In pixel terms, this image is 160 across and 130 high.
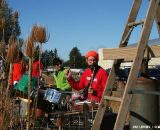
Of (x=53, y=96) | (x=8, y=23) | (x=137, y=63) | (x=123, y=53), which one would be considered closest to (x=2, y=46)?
(x=8, y=23)

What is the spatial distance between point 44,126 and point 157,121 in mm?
2542

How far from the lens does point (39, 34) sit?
3.47 m

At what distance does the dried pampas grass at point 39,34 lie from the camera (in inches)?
137

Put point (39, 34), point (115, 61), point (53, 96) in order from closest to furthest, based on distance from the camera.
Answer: point (39, 34), point (115, 61), point (53, 96)

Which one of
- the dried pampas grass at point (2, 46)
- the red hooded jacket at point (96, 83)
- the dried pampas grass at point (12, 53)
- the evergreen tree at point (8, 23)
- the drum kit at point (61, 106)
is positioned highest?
the evergreen tree at point (8, 23)

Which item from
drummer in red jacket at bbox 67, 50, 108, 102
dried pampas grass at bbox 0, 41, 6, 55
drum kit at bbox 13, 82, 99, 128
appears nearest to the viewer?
dried pampas grass at bbox 0, 41, 6, 55

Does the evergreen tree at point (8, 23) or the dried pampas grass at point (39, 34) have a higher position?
the evergreen tree at point (8, 23)

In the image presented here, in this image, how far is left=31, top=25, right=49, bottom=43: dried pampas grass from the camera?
11.4ft

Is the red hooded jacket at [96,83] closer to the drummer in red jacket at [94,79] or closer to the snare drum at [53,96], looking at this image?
the drummer in red jacket at [94,79]

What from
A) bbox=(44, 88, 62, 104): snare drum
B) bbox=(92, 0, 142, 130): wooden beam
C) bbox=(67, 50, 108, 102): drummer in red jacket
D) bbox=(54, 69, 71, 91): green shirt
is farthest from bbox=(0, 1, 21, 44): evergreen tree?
bbox=(54, 69, 71, 91): green shirt

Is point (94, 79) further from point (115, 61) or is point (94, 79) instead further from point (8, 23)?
point (8, 23)

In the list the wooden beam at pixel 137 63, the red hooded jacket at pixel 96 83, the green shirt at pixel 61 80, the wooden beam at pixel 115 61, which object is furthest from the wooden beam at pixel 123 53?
the green shirt at pixel 61 80

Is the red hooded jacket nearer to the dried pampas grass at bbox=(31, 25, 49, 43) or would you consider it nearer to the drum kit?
the drum kit

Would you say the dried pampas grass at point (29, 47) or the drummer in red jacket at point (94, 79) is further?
the drummer in red jacket at point (94, 79)
